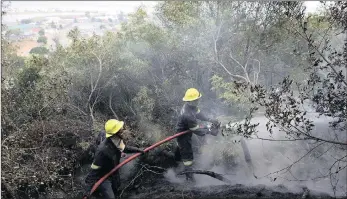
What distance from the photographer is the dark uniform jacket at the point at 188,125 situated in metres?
7.75

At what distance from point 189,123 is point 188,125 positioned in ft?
0.24

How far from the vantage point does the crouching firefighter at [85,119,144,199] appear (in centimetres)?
604

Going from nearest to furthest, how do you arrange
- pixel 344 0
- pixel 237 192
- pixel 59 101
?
pixel 344 0
pixel 237 192
pixel 59 101

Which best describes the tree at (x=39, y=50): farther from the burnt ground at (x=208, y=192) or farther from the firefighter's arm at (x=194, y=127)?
the firefighter's arm at (x=194, y=127)

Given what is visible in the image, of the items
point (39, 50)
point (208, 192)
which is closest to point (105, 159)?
point (208, 192)

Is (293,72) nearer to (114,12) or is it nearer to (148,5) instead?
(148,5)

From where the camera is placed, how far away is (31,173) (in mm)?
7090

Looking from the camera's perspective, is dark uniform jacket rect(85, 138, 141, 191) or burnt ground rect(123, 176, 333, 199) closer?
dark uniform jacket rect(85, 138, 141, 191)

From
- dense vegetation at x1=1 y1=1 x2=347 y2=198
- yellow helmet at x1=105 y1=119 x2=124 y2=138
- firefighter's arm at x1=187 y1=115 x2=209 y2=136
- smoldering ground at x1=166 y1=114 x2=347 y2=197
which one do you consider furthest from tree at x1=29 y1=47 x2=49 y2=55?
smoldering ground at x1=166 y1=114 x2=347 y2=197

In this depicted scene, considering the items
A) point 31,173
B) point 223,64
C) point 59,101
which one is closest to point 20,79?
point 59,101

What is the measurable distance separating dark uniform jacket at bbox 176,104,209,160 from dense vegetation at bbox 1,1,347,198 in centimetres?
115

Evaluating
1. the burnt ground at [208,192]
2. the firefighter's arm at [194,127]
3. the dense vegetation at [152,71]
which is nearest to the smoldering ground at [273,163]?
the burnt ground at [208,192]

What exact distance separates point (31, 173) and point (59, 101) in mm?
2418

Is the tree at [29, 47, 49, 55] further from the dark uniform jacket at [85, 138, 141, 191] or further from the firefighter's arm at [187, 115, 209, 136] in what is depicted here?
the firefighter's arm at [187, 115, 209, 136]
